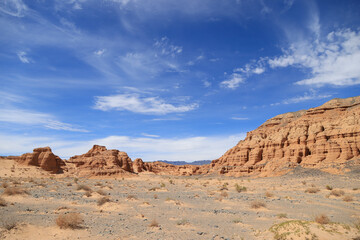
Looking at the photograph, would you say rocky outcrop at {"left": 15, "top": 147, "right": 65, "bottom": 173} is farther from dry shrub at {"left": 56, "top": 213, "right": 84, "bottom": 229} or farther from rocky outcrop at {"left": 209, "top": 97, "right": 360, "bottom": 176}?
dry shrub at {"left": 56, "top": 213, "right": 84, "bottom": 229}

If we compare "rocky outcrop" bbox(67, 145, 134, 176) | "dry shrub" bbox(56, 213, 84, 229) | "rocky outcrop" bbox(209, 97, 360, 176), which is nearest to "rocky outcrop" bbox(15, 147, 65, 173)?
"rocky outcrop" bbox(67, 145, 134, 176)

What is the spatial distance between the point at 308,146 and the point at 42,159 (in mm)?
75341

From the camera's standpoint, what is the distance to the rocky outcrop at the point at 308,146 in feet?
Answer: 168

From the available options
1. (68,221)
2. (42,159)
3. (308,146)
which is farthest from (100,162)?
(308,146)

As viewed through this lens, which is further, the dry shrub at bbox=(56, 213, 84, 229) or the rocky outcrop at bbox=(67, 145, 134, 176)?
the rocky outcrop at bbox=(67, 145, 134, 176)

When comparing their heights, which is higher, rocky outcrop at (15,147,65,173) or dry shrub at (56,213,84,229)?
rocky outcrop at (15,147,65,173)

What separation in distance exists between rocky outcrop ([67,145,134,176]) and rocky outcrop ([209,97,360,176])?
3562 centimetres

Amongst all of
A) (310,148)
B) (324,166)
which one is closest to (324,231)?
(324,166)

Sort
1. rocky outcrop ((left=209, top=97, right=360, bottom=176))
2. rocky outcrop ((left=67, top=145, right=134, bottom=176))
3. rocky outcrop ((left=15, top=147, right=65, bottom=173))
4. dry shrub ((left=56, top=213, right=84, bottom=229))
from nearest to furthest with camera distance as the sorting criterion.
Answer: dry shrub ((left=56, top=213, right=84, bottom=229)) < rocky outcrop ((left=209, top=97, right=360, bottom=176)) < rocky outcrop ((left=15, top=147, right=65, bottom=173)) < rocky outcrop ((left=67, top=145, right=134, bottom=176))

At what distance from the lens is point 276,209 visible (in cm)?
1619

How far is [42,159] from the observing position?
5766cm

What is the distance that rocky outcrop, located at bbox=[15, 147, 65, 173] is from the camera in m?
56.2

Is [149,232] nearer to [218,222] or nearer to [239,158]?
[218,222]

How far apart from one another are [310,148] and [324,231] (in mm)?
61518
